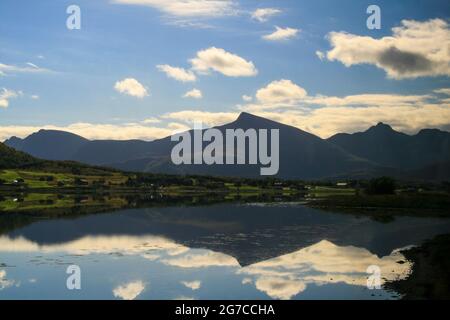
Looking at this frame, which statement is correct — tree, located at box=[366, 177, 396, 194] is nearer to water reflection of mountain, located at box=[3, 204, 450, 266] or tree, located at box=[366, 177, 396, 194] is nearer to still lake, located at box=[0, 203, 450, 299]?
water reflection of mountain, located at box=[3, 204, 450, 266]

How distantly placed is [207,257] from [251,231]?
28.0m

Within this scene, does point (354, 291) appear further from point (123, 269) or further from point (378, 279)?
point (123, 269)

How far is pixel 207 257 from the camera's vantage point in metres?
59.8

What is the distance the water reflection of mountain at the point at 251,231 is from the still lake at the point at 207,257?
0.53ft

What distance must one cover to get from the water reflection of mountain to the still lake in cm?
16

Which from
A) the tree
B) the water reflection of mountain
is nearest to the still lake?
the water reflection of mountain

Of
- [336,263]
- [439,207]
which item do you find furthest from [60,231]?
[439,207]

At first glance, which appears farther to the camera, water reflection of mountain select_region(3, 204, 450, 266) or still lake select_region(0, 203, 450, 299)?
water reflection of mountain select_region(3, 204, 450, 266)

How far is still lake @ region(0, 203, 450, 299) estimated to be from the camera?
41969mm

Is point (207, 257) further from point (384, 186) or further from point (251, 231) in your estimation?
point (384, 186)

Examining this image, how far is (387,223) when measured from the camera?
99.8 m

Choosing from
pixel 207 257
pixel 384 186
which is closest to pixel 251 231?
pixel 207 257

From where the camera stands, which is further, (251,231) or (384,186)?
(384,186)

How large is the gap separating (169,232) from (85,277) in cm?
4204
